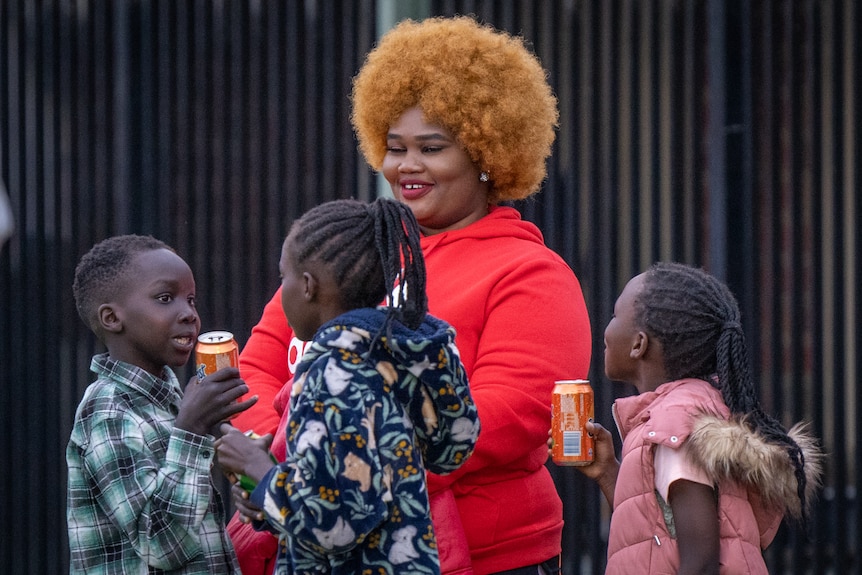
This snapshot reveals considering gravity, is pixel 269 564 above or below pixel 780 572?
above

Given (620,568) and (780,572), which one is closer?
(620,568)

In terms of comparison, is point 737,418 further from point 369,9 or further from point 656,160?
point 369,9

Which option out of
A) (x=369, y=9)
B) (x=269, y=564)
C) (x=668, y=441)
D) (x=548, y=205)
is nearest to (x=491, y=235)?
(x=668, y=441)

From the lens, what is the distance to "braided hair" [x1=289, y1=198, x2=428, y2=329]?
2676mm

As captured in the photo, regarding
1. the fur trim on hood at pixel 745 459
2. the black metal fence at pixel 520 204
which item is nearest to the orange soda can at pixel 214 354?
the fur trim on hood at pixel 745 459

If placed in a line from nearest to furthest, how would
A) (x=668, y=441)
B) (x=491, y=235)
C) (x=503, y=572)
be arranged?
(x=668, y=441)
(x=503, y=572)
(x=491, y=235)

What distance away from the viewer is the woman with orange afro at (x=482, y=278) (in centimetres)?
313

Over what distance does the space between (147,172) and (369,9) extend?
1348 mm

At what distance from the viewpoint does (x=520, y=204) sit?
564 cm

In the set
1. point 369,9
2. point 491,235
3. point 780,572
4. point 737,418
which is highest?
point 369,9

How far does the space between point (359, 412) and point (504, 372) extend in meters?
0.72

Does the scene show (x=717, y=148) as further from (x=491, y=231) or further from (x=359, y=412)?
(x=359, y=412)

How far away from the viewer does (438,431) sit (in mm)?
2686

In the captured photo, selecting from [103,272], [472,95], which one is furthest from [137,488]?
[472,95]
